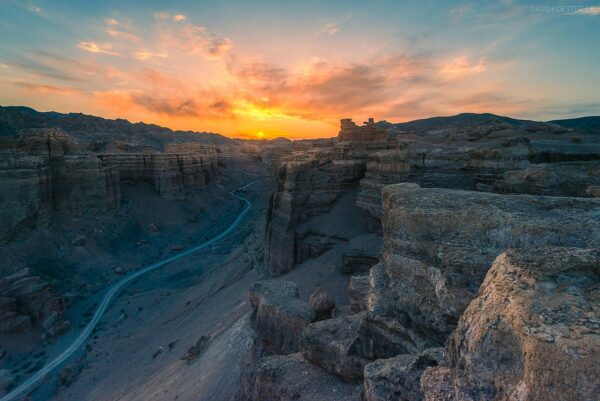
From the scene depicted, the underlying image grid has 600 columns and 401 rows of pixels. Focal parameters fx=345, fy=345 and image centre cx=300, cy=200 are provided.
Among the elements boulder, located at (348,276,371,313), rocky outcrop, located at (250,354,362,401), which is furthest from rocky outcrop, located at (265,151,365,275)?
rocky outcrop, located at (250,354,362,401)

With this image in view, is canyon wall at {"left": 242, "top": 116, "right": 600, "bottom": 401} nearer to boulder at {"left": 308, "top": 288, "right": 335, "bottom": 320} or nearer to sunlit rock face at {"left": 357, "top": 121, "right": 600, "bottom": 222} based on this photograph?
sunlit rock face at {"left": 357, "top": 121, "right": 600, "bottom": 222}

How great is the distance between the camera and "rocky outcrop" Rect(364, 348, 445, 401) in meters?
4.74

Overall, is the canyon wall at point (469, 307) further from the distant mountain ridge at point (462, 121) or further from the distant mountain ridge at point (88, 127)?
the distant mountain ridge at point (462, 121)

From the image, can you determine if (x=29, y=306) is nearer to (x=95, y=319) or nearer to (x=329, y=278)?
(x=95, y=319)

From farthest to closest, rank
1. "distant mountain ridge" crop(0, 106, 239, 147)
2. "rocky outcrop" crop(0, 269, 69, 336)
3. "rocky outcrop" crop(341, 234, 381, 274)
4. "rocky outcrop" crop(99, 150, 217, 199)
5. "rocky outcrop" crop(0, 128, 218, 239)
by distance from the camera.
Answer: "distant mountain ridge" crop(0, 106, 239, 147), "rocky outcrop" crop(99, 150, 217, 199), "rocky outcrop" crop(0, 128, 218, 239), "rocky outcrop" crop(0, 269, 69, 336), "rocky outcrop" crop(341, 234, 381, 274)

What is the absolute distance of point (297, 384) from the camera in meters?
7.29

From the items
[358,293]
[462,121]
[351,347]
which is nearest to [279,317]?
[358,293]

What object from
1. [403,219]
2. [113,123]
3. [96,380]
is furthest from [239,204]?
[113,123]

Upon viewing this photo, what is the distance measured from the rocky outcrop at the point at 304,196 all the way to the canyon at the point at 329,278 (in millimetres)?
87

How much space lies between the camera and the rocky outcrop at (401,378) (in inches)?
187

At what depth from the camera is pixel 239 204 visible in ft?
184

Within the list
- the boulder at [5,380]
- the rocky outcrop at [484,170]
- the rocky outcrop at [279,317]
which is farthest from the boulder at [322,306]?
the boulder at [5,380]

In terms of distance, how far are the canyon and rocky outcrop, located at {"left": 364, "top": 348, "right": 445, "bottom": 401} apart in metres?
0.02

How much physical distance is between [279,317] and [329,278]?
6247mm
